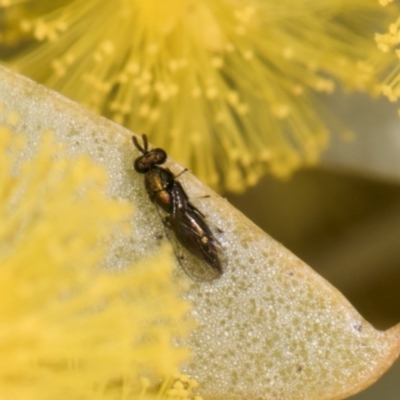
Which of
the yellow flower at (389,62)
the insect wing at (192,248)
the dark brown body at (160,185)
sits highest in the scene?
the yellow flower at (389,62)

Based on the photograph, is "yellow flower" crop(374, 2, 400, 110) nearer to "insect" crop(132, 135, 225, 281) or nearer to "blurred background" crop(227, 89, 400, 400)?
"blurred background" crop(227, 89, 400, 400)

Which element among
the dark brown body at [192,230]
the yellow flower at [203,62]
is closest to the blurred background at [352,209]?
the yellow flower at [203,62]

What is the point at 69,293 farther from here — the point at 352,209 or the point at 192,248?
the point at 352,209

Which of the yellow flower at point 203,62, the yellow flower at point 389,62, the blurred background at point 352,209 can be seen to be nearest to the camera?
the yellow flower at point 389,62

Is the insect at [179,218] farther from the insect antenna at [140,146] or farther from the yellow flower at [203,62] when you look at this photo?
the yellow flower at [203,62]

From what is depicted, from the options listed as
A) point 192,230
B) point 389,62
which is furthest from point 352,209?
point 192,230

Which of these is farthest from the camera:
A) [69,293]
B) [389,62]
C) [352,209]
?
[352,209]
